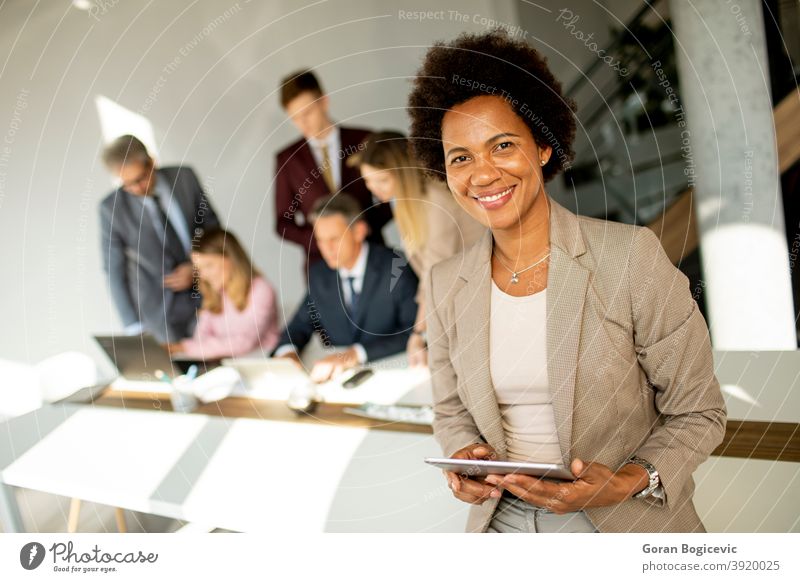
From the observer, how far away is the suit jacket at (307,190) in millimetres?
1547

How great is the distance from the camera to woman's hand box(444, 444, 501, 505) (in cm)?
95

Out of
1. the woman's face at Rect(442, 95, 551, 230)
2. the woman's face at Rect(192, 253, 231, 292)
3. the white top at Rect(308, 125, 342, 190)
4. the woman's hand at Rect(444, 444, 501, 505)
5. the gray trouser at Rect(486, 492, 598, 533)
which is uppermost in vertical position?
the white top at Rect(308, 125, 342, 190)

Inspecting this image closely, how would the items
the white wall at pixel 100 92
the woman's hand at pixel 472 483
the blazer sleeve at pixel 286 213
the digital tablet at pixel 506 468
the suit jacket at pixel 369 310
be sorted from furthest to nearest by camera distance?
the blazer sleeve at pixel 286 213, the suit jacket at pixel 369 310, the white wall at pixel 100 92, the woman's hand at pixel 472 483, the digital tablet at pixel 506 468

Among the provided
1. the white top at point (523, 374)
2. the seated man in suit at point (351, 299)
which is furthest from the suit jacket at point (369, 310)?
the white top at point (523, 374)

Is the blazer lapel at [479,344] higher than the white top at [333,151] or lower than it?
lower

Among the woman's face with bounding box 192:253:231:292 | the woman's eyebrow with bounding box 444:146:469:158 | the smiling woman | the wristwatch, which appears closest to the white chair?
the woman's face with bounding box 192:253:231:292

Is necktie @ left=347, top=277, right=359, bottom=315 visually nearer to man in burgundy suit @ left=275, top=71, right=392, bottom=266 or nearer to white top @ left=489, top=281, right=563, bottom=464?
man in burgundy suit @ left=275, top=71, right=392, bottom=266

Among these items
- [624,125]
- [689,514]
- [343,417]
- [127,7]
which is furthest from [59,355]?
[624,125]

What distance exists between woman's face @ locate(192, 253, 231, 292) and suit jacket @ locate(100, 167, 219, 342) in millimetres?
47

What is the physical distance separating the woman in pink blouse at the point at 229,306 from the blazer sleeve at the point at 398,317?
256mm

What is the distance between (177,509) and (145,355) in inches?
14.4

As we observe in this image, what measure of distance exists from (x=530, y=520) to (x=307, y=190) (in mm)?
922

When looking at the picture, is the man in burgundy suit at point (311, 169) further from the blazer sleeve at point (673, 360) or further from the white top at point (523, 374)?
the blazer sleeve at point (673, 360)

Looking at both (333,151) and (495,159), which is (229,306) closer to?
(333,151)
